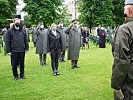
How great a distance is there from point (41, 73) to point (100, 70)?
2.37 m

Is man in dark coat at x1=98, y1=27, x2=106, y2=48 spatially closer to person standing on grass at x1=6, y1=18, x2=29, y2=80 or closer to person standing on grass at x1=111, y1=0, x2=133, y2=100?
person standing on grass at x1=6, y1=18, x2=29, y2=80

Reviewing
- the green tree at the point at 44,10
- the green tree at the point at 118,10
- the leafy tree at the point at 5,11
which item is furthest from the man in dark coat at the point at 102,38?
the leafy tree at the point at 5,11

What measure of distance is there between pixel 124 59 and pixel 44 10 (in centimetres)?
5072

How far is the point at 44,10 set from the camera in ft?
179

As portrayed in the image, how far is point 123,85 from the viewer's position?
14.7 ft

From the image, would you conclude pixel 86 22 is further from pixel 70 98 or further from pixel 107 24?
pixel 70 98

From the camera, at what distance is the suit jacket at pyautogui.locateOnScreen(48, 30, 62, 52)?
40.9ft

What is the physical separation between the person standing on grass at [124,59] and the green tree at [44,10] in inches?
1968

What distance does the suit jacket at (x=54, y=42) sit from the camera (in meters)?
12.5

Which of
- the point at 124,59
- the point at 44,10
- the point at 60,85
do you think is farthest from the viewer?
the point at 44,10

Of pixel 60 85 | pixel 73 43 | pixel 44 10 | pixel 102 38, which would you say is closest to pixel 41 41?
pixel 73 43

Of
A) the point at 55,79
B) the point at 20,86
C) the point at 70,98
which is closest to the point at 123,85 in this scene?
the point at 70,98

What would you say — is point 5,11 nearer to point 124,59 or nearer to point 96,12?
point 96,12

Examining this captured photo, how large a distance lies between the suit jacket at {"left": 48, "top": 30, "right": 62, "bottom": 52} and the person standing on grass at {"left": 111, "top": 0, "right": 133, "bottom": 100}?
804 cm
